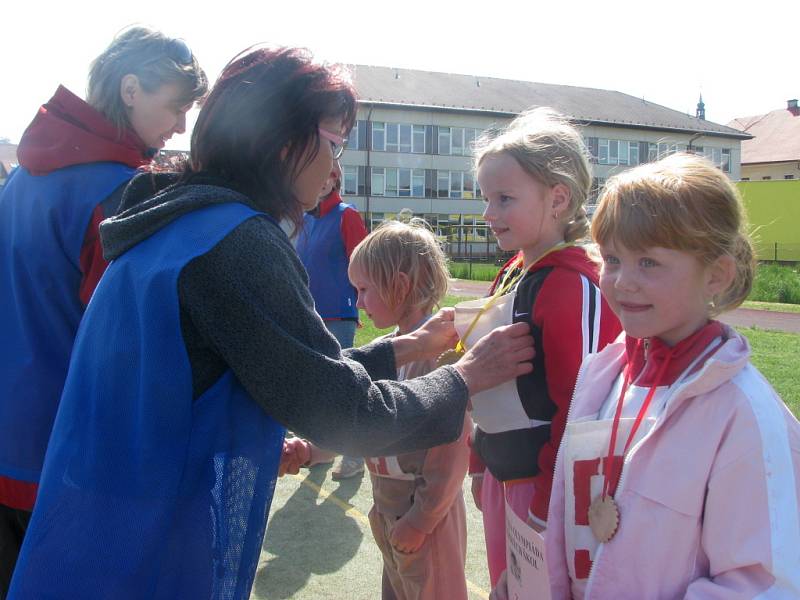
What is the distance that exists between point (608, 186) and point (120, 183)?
1462 millimetres

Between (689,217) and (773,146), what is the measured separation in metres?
69.5

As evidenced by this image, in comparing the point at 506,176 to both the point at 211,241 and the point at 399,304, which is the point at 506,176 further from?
the point at 211,241

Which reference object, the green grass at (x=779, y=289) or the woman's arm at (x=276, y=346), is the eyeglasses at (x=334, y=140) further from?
the green grass at (x=779, y=289)

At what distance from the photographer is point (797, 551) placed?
1.25 meters

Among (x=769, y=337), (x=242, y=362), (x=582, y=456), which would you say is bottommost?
(x=769, y=337)

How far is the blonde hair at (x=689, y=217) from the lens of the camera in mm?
1470

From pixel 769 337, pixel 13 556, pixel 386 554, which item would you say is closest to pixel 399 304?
pixel 386 554

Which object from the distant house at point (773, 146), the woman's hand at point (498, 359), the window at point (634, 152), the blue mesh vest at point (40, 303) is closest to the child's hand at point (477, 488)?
the woman's hand at point (498, 359)

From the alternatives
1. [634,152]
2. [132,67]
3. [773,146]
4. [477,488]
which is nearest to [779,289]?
[477,488]

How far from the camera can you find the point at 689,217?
1.46 metres

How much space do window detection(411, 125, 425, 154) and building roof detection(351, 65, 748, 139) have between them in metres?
1.68

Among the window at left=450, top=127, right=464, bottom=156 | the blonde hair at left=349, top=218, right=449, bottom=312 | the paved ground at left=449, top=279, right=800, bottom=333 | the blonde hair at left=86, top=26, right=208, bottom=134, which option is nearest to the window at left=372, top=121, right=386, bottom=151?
the window at left=450, top=127, right=464, bottom=156

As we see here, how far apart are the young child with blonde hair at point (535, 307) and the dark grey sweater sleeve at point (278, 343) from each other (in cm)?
53

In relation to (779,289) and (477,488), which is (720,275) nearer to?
(477,488)
